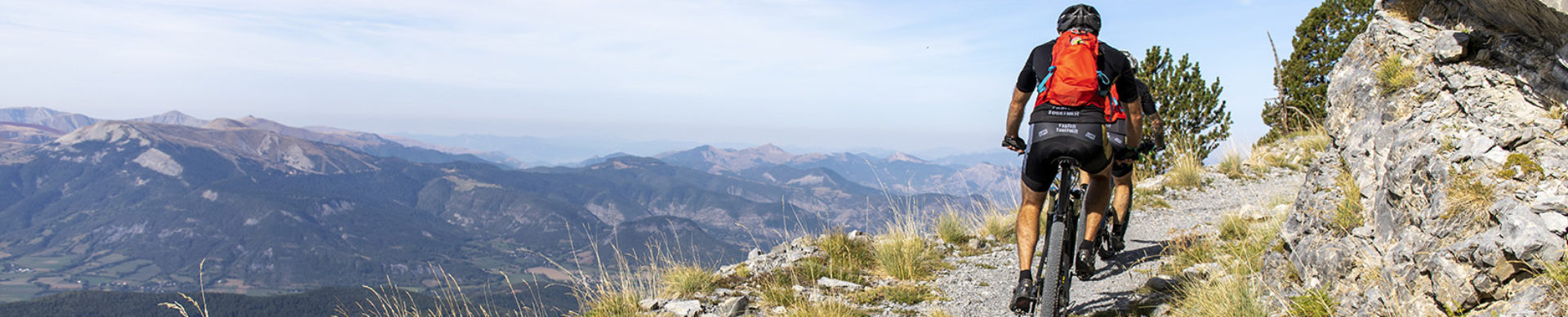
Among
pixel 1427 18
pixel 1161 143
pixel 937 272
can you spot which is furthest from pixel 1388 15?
pixel 937 272

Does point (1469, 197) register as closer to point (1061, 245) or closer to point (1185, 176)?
point (1061, 245)

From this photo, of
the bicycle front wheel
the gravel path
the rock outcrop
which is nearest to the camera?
the rock outcrop

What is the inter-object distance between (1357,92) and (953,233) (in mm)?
4077

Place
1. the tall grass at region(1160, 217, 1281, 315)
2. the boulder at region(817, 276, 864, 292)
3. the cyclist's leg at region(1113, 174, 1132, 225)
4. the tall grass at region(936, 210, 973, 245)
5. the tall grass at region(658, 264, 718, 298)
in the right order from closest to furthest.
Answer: the tall grass at region(1160, 217, 1281, 315) → the cyclist's leg at region(1113, 174, 1132, 225) → the tall grass at region(658, 264, 718, 298) → the boulder at region(817, 276, 864, 292) → the tall grass at region(936, 210, 973, 245)

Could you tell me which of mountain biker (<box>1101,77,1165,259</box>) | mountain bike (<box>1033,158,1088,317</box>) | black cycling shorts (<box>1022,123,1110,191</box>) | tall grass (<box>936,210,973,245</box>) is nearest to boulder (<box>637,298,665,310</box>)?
mountain bike (<box>1033,158,1088,317</box>)

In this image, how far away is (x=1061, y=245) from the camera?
3.92 meters

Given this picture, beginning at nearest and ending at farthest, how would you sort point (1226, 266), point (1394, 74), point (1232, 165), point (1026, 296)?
1. point (1026, 296)
2. point (1394, 74)
3. point (1226, 266)
4. point (1232, 165)

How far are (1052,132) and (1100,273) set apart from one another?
2.91 meters

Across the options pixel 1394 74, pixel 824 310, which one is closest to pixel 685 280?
pixel 824 310

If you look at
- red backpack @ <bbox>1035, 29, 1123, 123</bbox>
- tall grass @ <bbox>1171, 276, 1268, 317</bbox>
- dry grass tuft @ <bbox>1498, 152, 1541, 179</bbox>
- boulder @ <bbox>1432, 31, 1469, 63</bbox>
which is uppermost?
boulder @ <bbox>1432, 31, 1469, 63</bbox>

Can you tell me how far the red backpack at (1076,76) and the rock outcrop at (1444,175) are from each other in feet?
4.65

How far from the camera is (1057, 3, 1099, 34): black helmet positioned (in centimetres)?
397

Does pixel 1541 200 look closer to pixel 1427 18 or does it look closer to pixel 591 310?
pixel 1427 18

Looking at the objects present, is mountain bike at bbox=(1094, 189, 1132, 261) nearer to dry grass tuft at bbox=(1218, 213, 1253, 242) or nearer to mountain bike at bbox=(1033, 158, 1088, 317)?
dry grass tuft at bbox=(1218, 213, 1253, 242)
